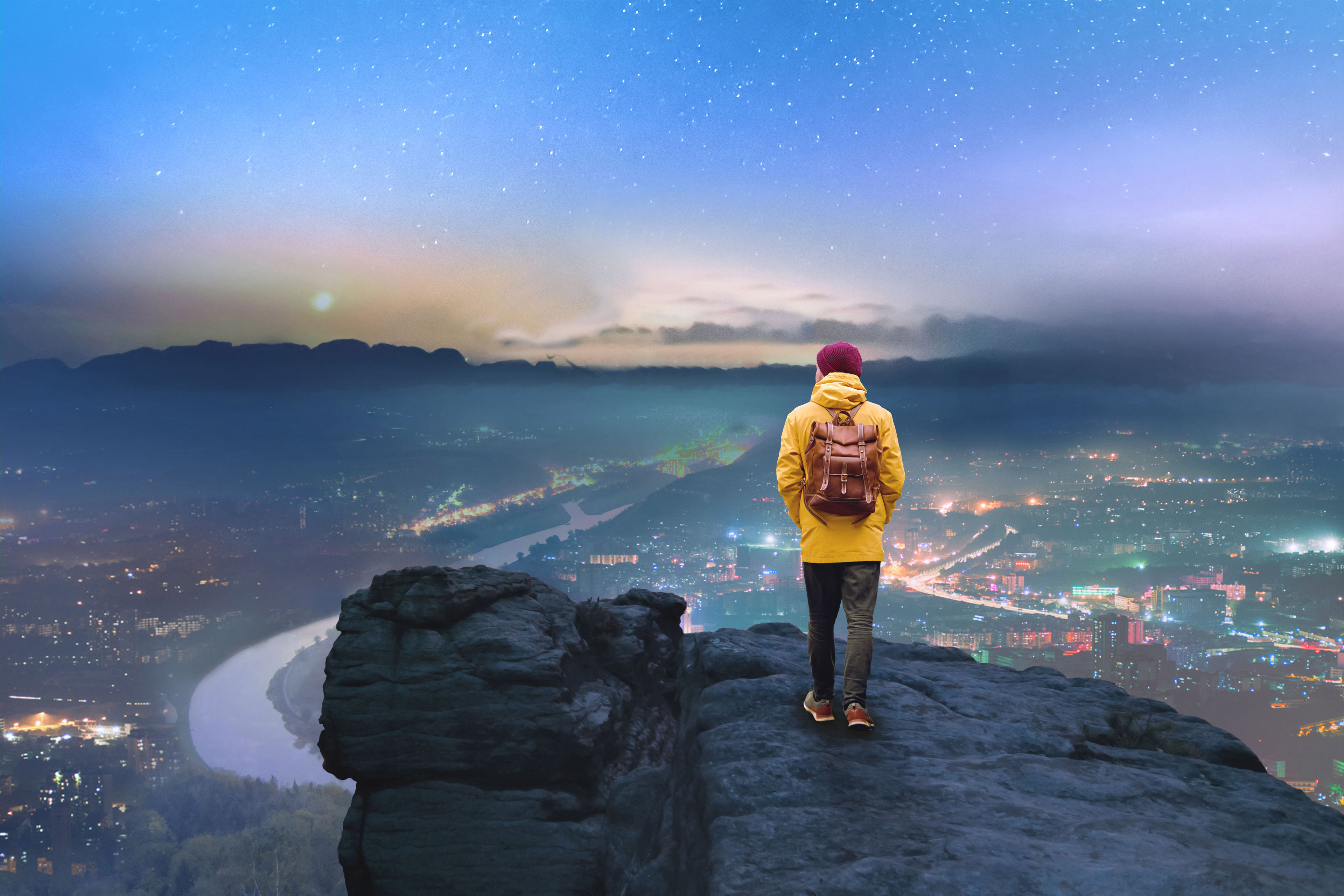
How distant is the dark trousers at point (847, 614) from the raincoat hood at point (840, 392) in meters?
1.56

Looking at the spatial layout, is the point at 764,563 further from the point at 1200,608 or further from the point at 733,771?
the point at 733,771

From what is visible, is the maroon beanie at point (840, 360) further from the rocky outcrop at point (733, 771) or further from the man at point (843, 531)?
the rocky outcrop at point (733, 771)

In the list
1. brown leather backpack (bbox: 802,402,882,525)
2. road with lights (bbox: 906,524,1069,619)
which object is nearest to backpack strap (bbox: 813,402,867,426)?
brown leather backpack (bbox: 802,402,882,525)

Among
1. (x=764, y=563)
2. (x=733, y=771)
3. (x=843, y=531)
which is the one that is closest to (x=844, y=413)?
(x=843, y=531)

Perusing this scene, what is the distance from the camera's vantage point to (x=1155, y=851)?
4.44 meters

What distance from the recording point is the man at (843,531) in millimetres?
6289

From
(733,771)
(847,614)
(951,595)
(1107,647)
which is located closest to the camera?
(733,771)

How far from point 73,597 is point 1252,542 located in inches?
4466

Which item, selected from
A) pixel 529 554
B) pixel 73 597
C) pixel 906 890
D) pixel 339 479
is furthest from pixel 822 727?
pixel 339 479

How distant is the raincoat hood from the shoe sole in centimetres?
322

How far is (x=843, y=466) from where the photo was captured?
240 inches

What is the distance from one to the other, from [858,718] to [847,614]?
3.34ft

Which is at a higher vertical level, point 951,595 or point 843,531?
point 843,531

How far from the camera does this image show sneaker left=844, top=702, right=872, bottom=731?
21.1ft
